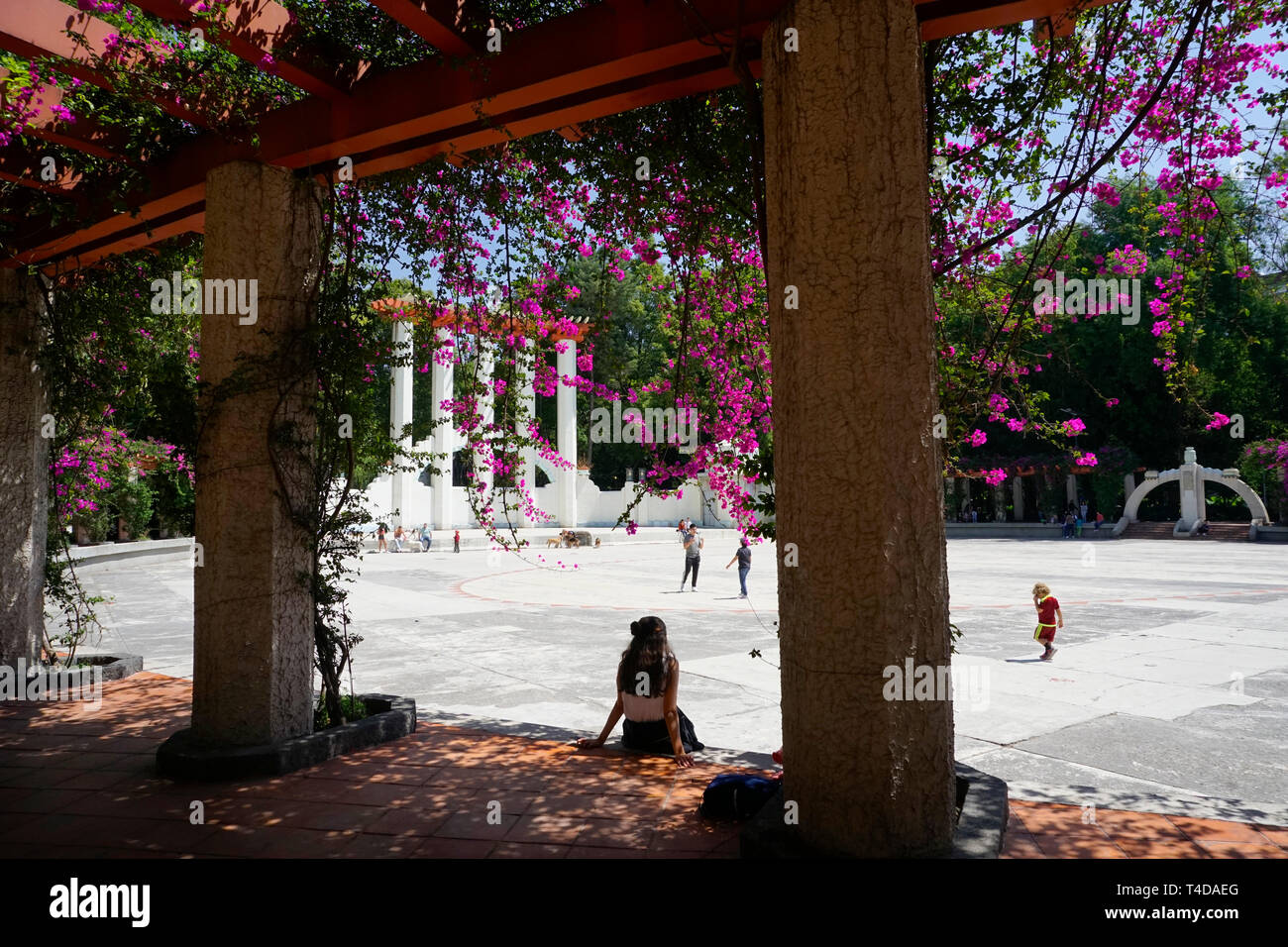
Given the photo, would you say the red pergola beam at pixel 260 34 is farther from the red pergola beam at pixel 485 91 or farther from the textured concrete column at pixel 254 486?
the textured concrete column at pixel 254 486

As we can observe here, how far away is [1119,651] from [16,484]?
1155cm

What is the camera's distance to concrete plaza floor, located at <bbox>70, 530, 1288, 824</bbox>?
526 cm

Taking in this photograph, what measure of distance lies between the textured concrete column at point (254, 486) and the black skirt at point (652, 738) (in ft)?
7.11

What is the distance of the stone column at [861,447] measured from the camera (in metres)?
2.97

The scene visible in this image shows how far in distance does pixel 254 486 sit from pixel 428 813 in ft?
7.50

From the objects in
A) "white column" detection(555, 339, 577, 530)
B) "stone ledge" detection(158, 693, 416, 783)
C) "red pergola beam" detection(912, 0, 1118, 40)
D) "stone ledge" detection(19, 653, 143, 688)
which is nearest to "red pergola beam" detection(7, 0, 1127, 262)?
"red pergola beam" detection(912, 0, 1118, 40)

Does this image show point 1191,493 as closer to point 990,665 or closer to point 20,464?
point 990,665

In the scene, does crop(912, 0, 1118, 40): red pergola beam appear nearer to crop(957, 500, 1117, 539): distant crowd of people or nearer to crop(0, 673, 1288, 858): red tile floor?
crop(0, 673, 1288, 858): red tile floor

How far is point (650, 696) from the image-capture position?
5262mm

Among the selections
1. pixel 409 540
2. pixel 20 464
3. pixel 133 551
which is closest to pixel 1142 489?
pixel 409 540

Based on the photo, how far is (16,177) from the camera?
5469mm

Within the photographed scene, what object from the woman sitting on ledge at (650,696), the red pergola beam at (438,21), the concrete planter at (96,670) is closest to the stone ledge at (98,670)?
the concrete planter at (96,670)
